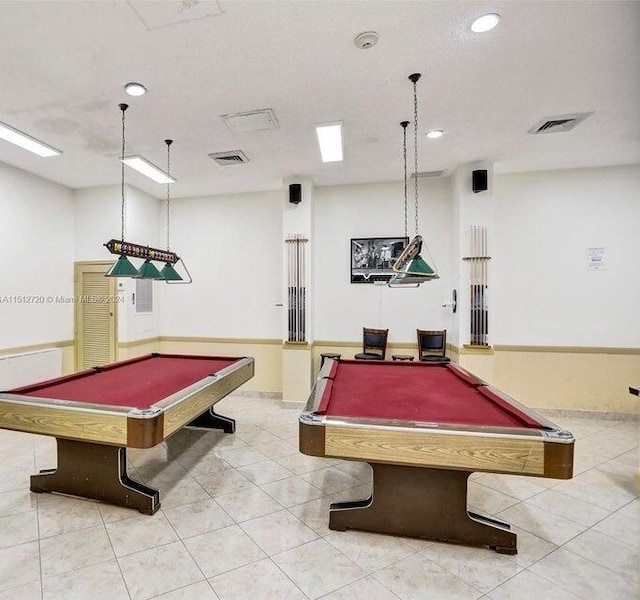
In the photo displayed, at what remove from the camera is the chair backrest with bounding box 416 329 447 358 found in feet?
16.1

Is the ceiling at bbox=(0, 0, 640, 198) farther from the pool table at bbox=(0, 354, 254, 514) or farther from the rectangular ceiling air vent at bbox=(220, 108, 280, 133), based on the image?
the pool table at bbox=(0, 354, 254, 514)

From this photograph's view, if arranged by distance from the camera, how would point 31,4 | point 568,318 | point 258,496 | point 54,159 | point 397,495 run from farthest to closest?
point 568,318 < point 54,159 < point 258,496 < point 397,495 < point 31,4

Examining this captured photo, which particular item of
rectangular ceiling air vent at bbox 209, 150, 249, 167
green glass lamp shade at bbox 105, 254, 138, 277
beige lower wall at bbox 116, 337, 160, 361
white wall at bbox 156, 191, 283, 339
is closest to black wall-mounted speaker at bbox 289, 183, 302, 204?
white wall at bbox 156, 191, 283, 339

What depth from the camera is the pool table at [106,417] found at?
228 centimetres

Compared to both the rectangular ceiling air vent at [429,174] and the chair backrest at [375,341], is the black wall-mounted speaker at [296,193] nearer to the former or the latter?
the rectangular ceiling air vent at [429,174]

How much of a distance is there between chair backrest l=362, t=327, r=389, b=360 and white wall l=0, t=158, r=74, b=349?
15.3ft

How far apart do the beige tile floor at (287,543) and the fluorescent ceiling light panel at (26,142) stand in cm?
332

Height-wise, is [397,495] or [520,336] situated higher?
[520,336]

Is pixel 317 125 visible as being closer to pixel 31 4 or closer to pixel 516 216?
pixel 31 4

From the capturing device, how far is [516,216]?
4.96m

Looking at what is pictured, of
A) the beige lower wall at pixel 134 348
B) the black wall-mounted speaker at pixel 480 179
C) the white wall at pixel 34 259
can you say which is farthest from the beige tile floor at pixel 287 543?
the black wall-mounted speaker at pixel 480 179

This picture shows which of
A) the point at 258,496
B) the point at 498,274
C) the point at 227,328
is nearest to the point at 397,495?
the point at 258,496

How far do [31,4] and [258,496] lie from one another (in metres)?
3.62

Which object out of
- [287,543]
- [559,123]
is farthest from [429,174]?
[287,543]
